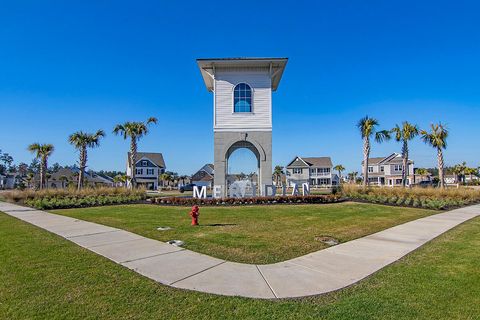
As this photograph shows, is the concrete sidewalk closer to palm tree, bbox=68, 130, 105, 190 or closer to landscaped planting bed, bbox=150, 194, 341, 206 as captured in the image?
landscaped planting bed, bbox=150, 194, 341, 206

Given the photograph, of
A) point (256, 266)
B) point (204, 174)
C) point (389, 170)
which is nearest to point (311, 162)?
point (389, 170)

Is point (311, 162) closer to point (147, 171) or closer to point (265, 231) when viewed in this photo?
point (147, 171)

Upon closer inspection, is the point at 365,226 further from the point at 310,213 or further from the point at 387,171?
the point at 387,171

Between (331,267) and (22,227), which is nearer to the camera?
(331,267)

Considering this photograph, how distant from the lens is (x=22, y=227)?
367 inches

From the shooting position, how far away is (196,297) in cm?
387

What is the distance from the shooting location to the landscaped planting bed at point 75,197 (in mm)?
17591

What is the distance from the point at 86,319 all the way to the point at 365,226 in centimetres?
851

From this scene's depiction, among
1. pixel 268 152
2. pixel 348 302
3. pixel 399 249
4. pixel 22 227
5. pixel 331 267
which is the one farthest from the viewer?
pixel 268 152

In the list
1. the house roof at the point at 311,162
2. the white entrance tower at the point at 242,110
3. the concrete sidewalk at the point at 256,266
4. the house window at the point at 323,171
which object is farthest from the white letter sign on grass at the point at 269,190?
the house window at the point at 323,171

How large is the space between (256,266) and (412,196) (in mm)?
16813

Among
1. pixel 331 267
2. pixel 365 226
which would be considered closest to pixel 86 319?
pixel 331 267

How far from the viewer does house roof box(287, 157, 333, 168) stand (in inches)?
2676

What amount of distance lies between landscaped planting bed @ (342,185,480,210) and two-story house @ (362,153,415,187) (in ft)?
162
